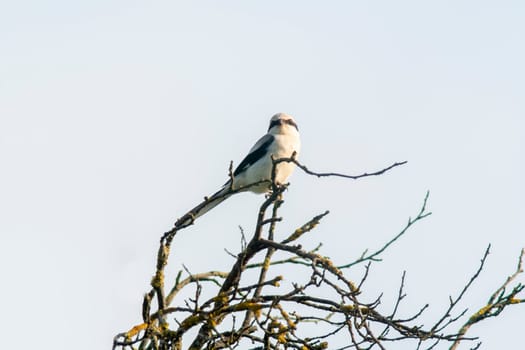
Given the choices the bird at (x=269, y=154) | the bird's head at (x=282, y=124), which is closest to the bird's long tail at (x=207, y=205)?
the bird at (x=269, y=154)

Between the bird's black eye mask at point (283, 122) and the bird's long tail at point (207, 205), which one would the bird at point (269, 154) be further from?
the bird's long tail at point (207, 205)

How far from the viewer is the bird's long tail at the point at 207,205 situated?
486 centimetres

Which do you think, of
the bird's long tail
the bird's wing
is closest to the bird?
the bird's wing

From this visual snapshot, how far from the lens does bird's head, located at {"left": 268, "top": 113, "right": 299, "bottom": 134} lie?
7.80 meters

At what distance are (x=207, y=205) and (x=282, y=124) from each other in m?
1.58

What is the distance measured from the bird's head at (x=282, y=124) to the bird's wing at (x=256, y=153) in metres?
0.09

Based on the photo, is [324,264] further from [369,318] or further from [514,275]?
[514,275]

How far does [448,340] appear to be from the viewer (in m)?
4.22

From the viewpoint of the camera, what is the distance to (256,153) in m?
7.62

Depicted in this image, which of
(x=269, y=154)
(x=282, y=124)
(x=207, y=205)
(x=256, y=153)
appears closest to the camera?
(x=207, y=205)

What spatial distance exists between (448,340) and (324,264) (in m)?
0.66

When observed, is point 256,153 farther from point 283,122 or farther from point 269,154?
point 283,122

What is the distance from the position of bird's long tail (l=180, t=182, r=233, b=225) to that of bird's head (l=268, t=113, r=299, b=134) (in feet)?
2.54

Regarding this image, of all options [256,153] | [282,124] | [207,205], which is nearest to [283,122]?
[282,124]
